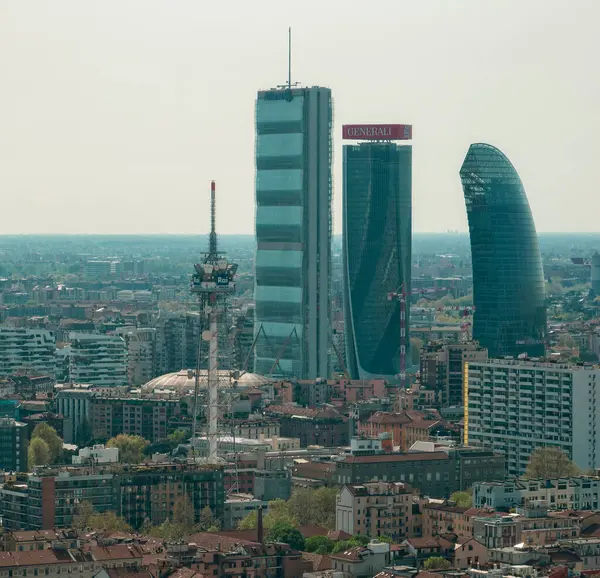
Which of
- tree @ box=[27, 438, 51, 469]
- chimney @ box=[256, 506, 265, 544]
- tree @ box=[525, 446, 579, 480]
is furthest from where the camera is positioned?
tree @ box=[27, 438, 51, 469]

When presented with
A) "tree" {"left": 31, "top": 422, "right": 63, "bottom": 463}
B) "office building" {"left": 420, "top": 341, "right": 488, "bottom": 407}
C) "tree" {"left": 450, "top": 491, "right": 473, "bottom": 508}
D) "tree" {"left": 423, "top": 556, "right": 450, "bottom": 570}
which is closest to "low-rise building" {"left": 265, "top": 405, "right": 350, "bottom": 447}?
"office building" {"left": 420, "top": 341, "right": 488, "bottom": 407}

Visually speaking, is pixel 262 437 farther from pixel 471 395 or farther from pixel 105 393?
pixel 105 393

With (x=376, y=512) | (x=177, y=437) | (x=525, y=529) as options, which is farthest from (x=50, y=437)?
(x=525, y=529)

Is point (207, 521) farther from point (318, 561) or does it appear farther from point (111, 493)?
point (318, 561)

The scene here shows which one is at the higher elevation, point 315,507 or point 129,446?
point 129,446

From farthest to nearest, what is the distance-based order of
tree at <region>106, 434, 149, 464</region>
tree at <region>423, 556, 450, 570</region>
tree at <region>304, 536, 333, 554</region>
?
tree at <region>106, 434, 149, 464</region>
tree at <region>304, 536, 333, 554</region>
tree at <region>423, 556, 450, 570</region>

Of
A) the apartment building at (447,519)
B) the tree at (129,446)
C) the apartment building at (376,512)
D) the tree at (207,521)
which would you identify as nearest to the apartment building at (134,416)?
the tree at (129,446)

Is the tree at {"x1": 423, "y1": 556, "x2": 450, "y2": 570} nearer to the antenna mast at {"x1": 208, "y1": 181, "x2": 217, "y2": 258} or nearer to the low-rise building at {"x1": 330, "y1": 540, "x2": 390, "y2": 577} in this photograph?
the low-rise building at {"x1": 330, "y1": 540, "x2": 390, "y2": 577}
